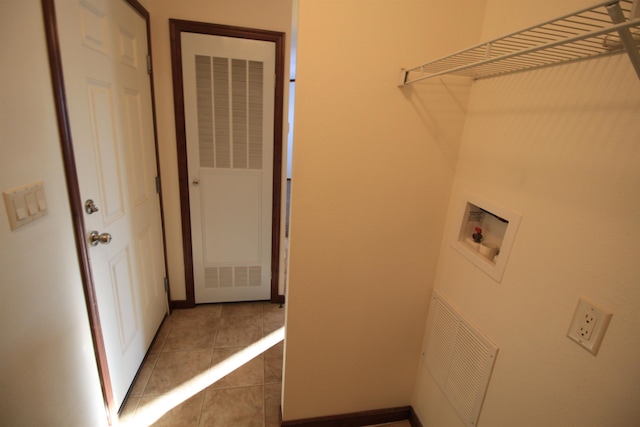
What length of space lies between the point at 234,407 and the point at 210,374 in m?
0.30

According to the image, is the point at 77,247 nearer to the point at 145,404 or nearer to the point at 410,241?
the point at 145,404

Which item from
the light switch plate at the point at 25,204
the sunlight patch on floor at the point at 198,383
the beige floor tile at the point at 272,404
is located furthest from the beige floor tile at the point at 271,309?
the light switch plate at the point at 25,204

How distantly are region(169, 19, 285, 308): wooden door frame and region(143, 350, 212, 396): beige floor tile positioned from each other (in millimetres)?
539

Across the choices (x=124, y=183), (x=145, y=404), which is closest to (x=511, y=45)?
(x=124, y=183)

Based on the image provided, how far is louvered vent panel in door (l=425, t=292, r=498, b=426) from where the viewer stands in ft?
3.73

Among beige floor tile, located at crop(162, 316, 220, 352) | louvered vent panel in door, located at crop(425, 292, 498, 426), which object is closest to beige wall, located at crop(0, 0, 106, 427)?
beige floor tile, located at crop(162, 316, 220, 352)

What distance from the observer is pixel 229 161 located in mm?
2223

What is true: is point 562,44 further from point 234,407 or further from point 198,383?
point 198,383

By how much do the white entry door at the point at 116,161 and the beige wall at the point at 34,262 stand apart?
132mm

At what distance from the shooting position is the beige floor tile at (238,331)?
217 cm

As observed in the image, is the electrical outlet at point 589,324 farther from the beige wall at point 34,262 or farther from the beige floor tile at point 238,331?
the beige floor tile at point 238,331

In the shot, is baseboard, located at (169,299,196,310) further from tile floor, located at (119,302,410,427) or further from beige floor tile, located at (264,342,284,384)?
beige floor tile, located at (264,342,284,384)

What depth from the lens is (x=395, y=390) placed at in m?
1.64

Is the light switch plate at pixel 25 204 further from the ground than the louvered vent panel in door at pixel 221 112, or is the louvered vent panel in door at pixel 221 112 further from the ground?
the louvered vent panel in door at pixel 221 112
